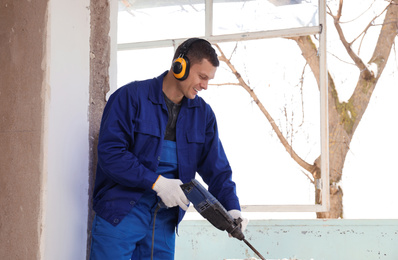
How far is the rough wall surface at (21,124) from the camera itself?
74.1 inches

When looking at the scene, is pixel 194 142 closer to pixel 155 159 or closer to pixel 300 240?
pixel 155 159

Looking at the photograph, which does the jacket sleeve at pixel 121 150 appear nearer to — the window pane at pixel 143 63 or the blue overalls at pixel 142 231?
the blue overalls at pixel 142 231

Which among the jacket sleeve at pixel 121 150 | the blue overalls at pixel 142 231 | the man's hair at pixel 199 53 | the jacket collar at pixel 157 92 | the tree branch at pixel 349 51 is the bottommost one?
the blue overalls at pixel 142 231

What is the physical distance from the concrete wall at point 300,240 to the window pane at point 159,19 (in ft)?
5.05

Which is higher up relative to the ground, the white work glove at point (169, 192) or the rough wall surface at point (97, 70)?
the rough wall surface at point (97, 70)

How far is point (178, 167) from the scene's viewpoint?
205 cm

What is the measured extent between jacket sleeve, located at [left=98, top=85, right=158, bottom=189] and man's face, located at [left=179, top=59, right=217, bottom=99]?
263mm

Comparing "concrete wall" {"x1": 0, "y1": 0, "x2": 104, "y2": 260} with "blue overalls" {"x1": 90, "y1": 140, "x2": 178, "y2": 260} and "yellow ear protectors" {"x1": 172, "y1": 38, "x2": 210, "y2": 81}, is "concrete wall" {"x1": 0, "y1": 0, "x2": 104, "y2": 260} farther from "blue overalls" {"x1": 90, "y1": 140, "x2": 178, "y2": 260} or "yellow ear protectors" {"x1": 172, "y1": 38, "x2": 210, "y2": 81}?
"yellow ear protectors" {"x1": 172, "y1": 38, "x2": 210, "y2": 81}

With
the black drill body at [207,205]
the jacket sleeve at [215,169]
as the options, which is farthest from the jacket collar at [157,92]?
the black drill body at [207,205]

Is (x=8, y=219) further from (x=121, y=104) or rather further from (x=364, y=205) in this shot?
(x=364, y=205)

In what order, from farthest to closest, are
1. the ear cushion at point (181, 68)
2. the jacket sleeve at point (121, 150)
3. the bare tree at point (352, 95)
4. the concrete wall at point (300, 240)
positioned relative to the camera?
the bare tree at point (352, 95) → the concrete wall at point (300, 240) → the ear cushion at point (181, 68) → the jacket sleeve at point (121, 150)

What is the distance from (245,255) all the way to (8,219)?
1.99 metres

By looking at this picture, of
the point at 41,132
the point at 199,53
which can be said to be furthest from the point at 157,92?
the point at 41,132

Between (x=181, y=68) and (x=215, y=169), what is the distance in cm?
49
